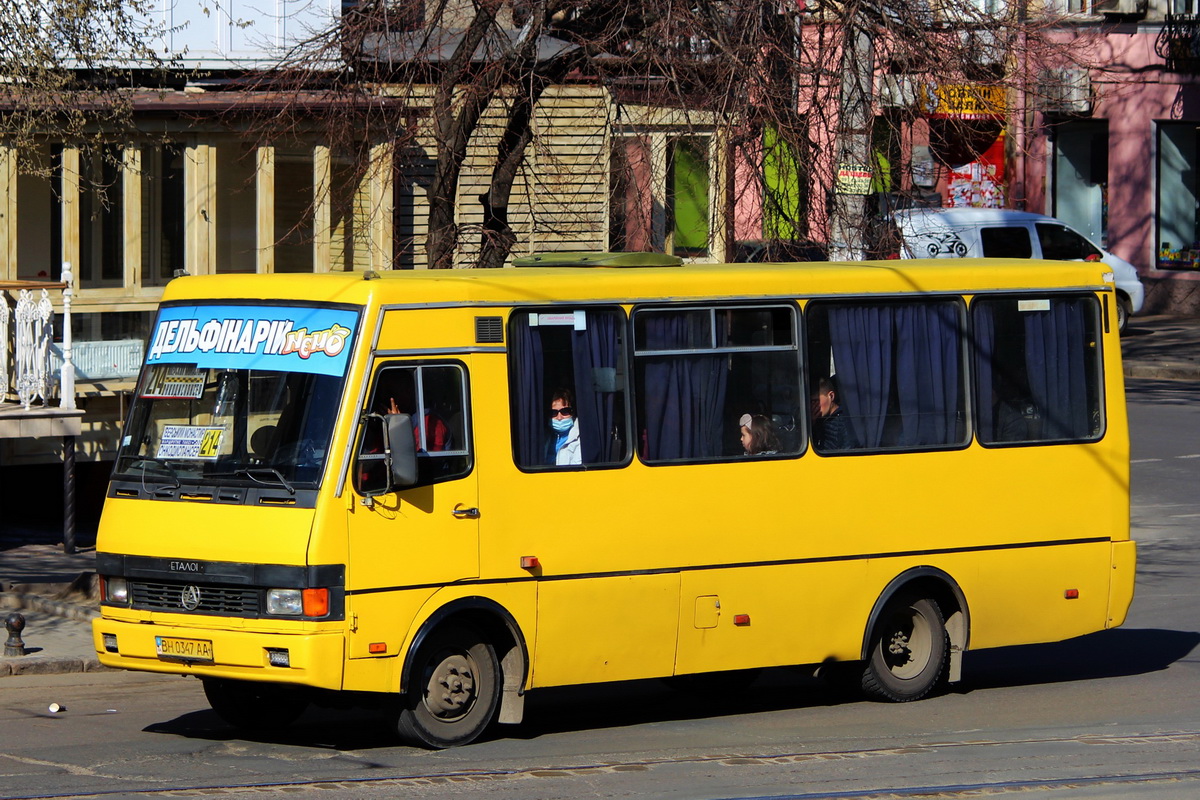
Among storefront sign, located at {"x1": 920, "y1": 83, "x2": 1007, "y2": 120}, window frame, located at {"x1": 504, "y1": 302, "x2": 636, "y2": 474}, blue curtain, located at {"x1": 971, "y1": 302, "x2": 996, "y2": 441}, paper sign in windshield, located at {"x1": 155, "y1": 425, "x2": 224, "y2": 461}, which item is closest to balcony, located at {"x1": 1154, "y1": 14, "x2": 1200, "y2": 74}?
storefront sign, located at {"x1": 920, "y1": 83, "x2": 1007, "y2": 120}

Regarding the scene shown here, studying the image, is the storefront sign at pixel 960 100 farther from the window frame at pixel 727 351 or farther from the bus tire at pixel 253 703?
the bus tire at pixel 253 703

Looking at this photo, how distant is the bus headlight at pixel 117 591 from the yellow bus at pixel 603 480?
0.03 meters

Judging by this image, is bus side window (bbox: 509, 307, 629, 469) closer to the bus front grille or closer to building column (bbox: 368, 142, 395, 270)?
the bus front grille

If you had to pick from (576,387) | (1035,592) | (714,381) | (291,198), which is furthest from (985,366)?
(291,198)

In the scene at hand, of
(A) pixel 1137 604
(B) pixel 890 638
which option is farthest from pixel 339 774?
(A) pixel 1137 604

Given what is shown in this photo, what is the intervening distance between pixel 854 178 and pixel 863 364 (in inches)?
202

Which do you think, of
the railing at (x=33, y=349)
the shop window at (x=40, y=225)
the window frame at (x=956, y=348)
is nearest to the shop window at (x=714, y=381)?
the window frame at (x=956, y=348)

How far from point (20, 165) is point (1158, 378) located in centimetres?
1949

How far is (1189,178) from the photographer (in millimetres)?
35906

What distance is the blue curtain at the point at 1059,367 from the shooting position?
1184cm

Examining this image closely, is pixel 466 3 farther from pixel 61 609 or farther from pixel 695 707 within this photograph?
pixel 695 707

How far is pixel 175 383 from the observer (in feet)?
32.4

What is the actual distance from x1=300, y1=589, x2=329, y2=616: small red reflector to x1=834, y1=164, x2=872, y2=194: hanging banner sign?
326 inches

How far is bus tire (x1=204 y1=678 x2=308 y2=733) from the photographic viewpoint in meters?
10.1
